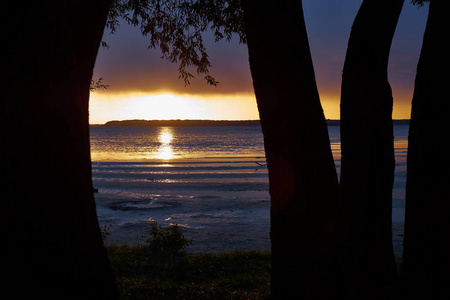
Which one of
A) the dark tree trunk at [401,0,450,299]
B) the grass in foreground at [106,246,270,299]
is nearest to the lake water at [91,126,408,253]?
the grass in foreground at [106,246,270,299]

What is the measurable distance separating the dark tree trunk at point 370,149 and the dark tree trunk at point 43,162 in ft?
8.55

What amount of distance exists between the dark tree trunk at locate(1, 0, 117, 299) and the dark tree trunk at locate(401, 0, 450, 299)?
282cm

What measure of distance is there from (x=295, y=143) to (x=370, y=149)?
3.23 feet

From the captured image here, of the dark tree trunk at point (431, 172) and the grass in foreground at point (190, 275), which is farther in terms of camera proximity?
the grass in foreground at point (190, 275)

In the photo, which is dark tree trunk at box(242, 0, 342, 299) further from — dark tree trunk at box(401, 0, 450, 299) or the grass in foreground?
the grass in foreground

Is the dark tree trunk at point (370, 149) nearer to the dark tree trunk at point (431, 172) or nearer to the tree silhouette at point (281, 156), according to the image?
the tree silhouette at point (281, 156)

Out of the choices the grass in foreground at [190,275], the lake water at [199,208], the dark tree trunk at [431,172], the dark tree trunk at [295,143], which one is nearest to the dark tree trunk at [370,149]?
the dark tree trunk at [431,172]

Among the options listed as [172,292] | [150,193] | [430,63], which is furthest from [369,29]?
[150,193]

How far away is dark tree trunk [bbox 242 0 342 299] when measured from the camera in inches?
135

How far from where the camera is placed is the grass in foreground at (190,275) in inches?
248

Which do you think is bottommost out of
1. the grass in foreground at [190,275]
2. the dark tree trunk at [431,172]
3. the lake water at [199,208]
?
the lake water at [199,208]

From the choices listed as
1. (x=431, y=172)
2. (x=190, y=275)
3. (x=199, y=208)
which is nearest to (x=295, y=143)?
(x=431, y=172)

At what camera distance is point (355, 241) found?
3.91 m

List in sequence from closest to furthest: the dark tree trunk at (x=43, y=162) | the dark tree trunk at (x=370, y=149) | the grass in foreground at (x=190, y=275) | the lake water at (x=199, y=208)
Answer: the dark tree trunk at (x=43, y=162)
the dark tree trunk at (x=370, y=149)
the grass in foreground at (x=190, y=275)
the lake water at (x=199, y=208)
